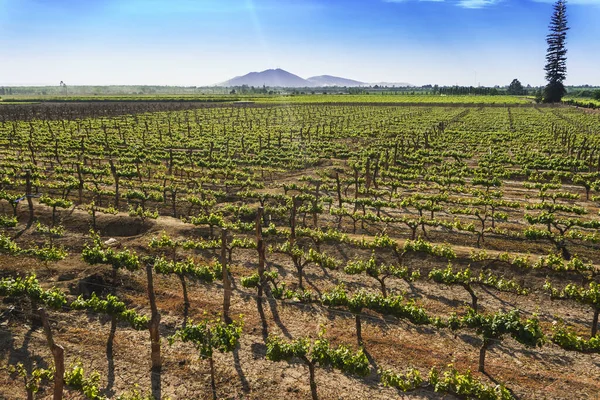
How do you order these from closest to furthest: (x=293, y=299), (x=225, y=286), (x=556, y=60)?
(x=225, y=286) < (x=293, y=299) < (x=556, y=60)

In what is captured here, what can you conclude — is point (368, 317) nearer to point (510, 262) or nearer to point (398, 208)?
point (510, 262)

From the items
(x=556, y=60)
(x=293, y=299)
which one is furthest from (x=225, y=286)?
(x=556, y=60)

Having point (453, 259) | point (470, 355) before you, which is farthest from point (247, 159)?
point (470, 355)

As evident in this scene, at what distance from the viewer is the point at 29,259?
16547mm

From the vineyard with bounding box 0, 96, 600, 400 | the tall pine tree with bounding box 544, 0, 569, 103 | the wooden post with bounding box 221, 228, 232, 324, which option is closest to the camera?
the vineyard with bounding box 0, 96, 600, 400

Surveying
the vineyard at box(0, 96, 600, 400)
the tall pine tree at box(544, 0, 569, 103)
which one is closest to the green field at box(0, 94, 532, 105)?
the tall pine tree at box(544, 0, 569, 103)

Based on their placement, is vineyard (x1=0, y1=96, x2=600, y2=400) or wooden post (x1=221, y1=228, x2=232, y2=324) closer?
vineyard (x1=0, y1=96, x2=600, y2=400)

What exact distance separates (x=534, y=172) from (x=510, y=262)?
762 inches

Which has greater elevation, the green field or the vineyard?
the green field

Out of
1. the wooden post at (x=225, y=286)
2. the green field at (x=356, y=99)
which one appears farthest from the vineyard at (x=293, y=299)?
the green field at (x=356, y=99)

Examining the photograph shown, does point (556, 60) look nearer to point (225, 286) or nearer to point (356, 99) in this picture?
point (356, 99)

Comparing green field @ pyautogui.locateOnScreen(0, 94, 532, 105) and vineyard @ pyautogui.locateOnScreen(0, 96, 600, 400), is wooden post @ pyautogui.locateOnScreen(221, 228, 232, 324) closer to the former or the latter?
vineyard @ pyautogui.locateOnScreen(0, 96, 600, 400)

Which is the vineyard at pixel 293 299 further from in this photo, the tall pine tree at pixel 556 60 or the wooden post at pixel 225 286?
the tall pine tree at pixel 556 60

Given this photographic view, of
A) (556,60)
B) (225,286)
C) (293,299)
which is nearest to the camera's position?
(225,286)
